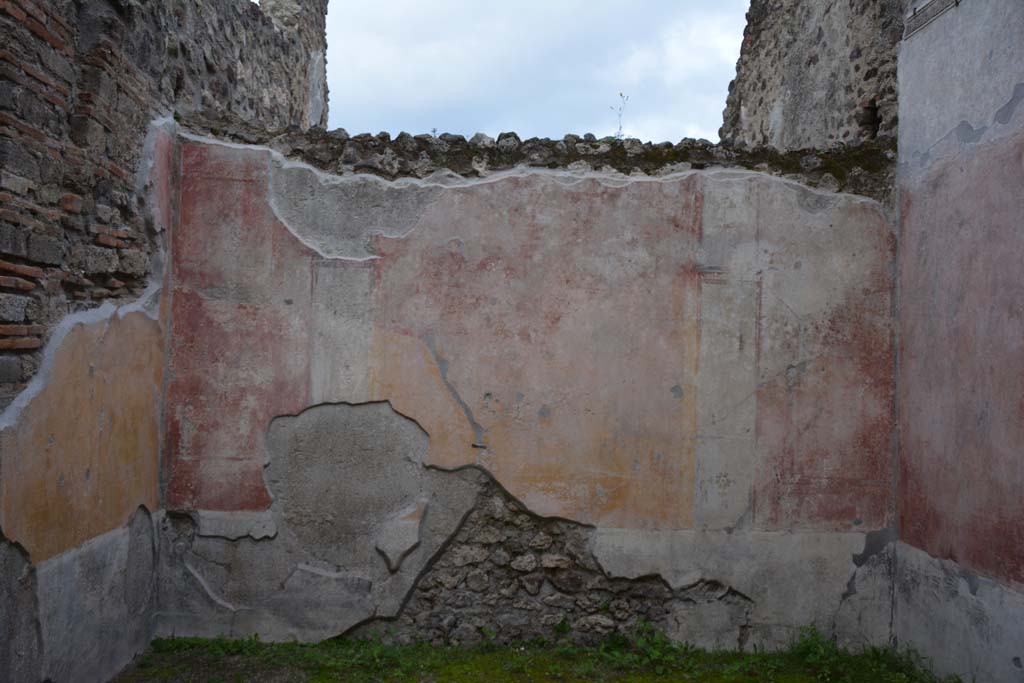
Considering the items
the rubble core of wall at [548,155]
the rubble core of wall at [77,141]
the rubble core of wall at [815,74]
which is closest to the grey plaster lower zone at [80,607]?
the rubble core of wall at [77,141]

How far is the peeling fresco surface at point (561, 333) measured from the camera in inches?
137

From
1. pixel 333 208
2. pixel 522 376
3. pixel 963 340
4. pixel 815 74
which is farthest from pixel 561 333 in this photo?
pixel 815 74

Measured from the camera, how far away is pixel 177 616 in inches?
136

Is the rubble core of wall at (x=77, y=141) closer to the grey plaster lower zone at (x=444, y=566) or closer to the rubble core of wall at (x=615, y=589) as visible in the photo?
the grey plaster lower zone at (x=444, y=566)

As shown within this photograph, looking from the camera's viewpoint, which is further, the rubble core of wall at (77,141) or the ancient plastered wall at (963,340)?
the ancient plastered wall at (963,340)

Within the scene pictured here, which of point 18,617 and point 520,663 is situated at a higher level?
point 18,617

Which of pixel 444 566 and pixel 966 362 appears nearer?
pixel 966 362

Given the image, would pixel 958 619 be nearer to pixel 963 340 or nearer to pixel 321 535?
pixel 963 340

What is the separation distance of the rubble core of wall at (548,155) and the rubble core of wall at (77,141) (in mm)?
415

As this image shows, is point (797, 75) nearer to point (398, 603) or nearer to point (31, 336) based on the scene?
point (398, 603)

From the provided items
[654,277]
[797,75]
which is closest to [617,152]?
[654,277]

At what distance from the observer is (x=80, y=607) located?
9.07 feet

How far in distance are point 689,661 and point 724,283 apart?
1.72 meters

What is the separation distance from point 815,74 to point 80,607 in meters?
4.76
